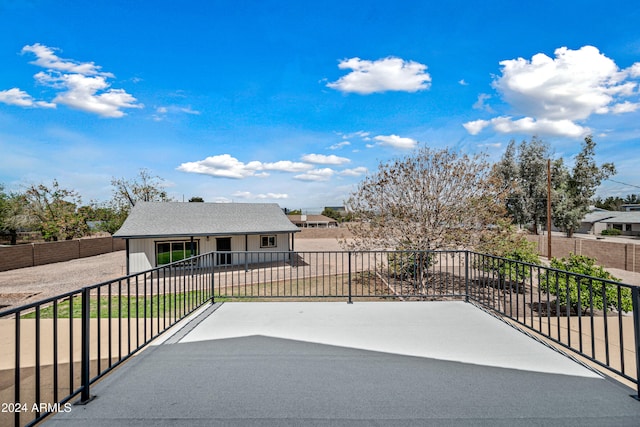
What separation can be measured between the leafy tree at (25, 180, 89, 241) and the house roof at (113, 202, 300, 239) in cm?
1224

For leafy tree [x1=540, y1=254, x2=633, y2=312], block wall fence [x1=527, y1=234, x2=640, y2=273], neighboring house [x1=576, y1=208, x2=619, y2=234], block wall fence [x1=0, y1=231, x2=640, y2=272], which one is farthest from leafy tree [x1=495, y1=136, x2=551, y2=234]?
neighboring house [x1=576, y1=208, x2=619, y2=234]

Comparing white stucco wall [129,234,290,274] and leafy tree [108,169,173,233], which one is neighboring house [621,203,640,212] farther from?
leafy tree [108,169,173,233]

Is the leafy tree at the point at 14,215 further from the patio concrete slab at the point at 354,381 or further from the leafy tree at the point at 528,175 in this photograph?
the leafy tree at the point at 528,175

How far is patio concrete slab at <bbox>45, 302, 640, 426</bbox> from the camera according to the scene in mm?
1881

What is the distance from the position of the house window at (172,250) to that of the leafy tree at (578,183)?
2599cm

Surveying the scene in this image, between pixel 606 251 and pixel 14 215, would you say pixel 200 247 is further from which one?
pixel 14 215

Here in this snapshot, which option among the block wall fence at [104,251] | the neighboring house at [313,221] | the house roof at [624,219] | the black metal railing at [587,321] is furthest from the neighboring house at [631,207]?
the black metal railing at [587,321]

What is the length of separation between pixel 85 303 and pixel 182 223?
48.9 ft

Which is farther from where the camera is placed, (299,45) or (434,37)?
(299,45)

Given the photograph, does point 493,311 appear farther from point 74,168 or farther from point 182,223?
point 74,168

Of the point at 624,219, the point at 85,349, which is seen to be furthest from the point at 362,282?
the point at 624,219

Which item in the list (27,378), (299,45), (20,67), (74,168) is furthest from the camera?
(74,168)

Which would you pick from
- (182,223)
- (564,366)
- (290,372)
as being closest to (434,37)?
(564,366)

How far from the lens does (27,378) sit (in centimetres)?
366
